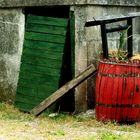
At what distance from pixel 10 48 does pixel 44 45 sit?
92 cm

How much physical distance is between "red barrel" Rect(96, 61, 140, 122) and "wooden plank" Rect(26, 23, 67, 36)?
1.16 meters

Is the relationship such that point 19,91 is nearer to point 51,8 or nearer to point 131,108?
point 51,8

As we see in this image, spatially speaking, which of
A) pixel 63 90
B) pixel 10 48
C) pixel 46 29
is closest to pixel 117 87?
pixel 63 90

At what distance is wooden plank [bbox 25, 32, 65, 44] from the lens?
9.60 m

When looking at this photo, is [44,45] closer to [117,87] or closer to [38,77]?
[38,77]

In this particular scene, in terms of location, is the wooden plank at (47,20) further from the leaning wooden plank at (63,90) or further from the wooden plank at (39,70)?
the leaning wooden plank at (63,90)

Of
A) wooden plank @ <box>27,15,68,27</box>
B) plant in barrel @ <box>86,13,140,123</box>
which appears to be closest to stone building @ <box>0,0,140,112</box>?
wooden plank @ <box>27,15,68,27</box>

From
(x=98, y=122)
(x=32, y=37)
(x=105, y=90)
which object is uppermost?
(x=32, y=37)

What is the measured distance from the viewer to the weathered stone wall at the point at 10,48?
10.3 meters

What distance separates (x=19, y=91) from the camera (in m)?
10.1

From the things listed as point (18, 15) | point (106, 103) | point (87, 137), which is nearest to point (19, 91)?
point (18, 15)

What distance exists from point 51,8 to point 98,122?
250 centimetres

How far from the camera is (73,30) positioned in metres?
9.51

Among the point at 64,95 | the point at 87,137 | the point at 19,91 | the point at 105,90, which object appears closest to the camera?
the point at 87,137
